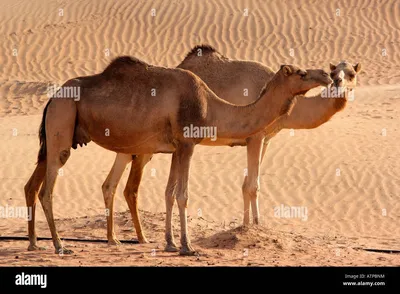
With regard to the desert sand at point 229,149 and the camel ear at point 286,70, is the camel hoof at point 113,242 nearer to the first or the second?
the desert sand at point 229,149

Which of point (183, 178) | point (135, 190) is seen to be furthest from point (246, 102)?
point (183, 178)

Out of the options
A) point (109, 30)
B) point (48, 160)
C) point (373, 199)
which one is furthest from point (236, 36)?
point (48, 160)

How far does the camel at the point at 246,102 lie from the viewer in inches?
456

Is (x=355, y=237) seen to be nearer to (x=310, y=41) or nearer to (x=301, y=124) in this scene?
(x=301, y=124)

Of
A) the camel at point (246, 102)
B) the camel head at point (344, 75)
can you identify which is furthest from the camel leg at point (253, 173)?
the camel head at point (344, 75)

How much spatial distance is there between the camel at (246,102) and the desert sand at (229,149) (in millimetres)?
743

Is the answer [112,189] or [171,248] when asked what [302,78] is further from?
[112,189]

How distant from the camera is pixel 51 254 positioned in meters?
9.91

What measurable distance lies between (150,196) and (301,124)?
4.83 meters

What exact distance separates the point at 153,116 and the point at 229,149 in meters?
9.19

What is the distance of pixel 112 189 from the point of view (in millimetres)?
11383
